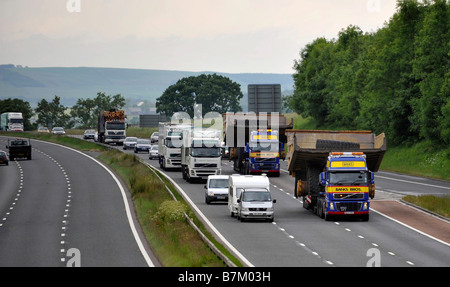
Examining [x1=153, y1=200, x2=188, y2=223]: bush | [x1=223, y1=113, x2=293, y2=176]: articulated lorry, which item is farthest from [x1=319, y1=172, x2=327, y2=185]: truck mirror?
[x1=223, y1=113, x2=293, y2=176]: articulated lorry

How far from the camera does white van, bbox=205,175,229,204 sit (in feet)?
166

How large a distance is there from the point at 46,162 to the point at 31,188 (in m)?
24.9

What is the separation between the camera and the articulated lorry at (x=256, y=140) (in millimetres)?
65438

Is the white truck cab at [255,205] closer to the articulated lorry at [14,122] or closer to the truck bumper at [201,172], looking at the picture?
the truck bumper at [201,172]

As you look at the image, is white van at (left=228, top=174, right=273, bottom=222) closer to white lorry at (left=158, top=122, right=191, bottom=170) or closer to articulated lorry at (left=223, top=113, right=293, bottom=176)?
articulated lorry at (left=223, top=113, right=293, bottom=176)

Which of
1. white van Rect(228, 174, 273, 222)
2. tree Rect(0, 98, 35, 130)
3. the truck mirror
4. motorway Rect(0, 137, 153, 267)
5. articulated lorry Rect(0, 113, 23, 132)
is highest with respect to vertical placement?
Result: tree Rect(0, 98, 35, 130)

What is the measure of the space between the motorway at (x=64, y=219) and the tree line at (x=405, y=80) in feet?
104

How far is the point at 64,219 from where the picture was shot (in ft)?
146

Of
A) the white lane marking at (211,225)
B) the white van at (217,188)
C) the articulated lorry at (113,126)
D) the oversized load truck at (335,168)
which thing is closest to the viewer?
the white lane marking at (211,225)

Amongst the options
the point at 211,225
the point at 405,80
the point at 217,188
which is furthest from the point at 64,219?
the point at 405,80

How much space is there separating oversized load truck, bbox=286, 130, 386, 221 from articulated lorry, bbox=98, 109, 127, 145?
6522cm


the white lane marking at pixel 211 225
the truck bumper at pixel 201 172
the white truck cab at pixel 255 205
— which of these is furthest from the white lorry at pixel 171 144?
the white truck cab at pixel 255 205

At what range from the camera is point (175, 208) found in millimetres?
42125
